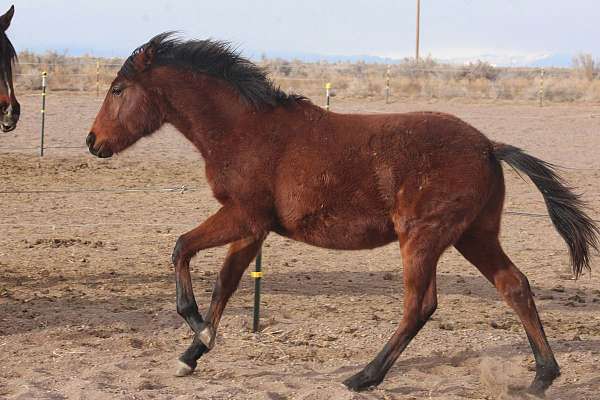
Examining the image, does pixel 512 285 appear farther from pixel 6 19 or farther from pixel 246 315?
pixel 6 19

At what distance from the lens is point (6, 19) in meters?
8.08

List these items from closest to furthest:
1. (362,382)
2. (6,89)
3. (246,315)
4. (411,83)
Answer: (362,382), (246,315), (6,89), (411,83)

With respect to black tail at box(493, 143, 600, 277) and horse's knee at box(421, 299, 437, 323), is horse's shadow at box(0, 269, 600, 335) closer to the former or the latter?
black tail at box(493, 143, 600, 277)

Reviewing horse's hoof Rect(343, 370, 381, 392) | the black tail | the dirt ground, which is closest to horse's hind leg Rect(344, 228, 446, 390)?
horse's hoof Rect(343, 370, 381, 392)

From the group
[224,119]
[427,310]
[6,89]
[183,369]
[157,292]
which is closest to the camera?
[427,310]

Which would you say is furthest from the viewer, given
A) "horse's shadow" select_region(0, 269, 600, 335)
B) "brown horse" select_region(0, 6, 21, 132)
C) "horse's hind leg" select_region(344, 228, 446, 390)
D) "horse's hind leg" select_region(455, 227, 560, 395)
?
"brown horse" select_region(0, 6, 21, 132)

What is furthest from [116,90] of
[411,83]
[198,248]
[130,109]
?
[411,83]

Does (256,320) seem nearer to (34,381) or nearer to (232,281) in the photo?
(232,281)

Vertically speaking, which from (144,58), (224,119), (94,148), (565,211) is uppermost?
(144,58)

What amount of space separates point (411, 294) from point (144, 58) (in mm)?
2202

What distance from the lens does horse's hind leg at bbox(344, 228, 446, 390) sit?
16.9ft

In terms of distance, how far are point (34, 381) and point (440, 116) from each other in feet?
9.39

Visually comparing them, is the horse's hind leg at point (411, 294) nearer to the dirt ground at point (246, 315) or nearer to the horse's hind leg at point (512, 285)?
the dirt ground at point (246, 315)

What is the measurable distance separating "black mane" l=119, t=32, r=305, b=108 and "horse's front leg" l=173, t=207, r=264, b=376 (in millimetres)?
811
